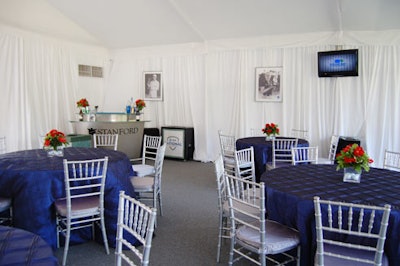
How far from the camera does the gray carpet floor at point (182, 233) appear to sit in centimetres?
301

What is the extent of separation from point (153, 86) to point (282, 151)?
4.67m

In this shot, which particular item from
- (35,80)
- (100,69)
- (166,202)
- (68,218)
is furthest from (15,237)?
(100,69)

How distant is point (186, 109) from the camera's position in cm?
809

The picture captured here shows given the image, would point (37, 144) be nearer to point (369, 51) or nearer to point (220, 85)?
point (220, 85)

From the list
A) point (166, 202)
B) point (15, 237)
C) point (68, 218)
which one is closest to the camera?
point (15, 237)

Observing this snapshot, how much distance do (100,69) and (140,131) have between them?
2.37 meters

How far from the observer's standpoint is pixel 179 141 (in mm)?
7832

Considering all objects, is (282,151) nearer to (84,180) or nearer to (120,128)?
(84,180)

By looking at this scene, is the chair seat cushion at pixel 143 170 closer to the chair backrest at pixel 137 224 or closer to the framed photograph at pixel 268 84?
the chair backrest at pixel 137 224

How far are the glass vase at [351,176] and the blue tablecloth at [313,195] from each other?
0.04 meters

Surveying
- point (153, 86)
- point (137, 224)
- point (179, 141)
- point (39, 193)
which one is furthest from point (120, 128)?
point (137, 224)

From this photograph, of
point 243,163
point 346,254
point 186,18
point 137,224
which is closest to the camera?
point 137,224

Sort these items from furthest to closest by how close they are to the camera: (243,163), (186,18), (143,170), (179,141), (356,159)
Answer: (179,141) < (186,18) < (143,170) < (243,163) < (356,159)

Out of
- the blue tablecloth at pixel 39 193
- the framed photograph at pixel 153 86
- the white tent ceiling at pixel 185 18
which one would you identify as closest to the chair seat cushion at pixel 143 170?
the blue tablecloth at pixel 39 193
